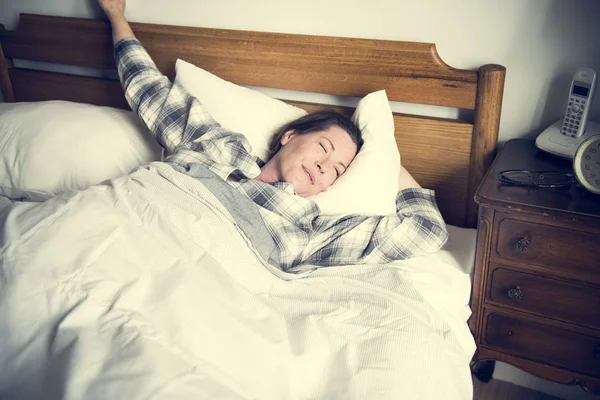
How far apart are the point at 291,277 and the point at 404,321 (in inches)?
11.3

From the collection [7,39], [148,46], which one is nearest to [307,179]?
[148,46]

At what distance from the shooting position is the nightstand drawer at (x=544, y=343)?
135 cm

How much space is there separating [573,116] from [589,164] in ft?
0.56

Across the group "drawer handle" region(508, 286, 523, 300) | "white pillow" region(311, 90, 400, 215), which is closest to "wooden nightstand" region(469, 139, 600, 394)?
"drawer handle" region(508, 286, 523, 300)

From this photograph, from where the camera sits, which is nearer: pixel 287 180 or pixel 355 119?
pixel 287 180

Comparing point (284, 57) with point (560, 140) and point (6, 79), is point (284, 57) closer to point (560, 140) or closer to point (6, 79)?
point (560, 140)

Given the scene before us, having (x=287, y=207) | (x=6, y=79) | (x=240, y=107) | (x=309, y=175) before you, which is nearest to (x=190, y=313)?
(x=287, y=207)

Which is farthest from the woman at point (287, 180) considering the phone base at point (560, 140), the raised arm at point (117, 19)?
the phone base at point (560, 140)

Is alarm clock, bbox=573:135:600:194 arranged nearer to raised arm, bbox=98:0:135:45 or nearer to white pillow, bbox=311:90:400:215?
white pillow, bbox=311:90:400:215

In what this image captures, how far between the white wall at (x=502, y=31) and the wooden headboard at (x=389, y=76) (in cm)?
5

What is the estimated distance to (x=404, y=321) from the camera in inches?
43.4

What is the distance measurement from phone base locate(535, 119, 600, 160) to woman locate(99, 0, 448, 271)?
0.32m

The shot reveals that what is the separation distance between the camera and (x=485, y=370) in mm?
1773

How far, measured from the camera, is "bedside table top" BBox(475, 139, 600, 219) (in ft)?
4.02
